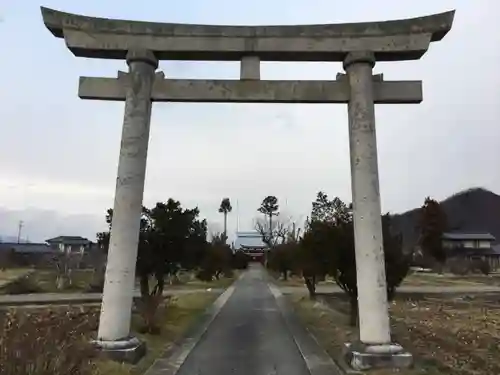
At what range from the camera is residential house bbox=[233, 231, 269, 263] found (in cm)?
11244

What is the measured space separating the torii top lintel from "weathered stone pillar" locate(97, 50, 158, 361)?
16.6 inches

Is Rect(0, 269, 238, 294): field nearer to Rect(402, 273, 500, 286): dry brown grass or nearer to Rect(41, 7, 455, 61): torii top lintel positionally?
Rect(402, 273, 500, 286): dry brown grass

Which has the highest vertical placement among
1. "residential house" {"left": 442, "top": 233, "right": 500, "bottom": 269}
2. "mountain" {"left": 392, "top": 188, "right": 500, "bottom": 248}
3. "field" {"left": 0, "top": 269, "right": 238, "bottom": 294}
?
"mountain" {"left": 392, "top": 188, "right": 500, "bottom": 248}

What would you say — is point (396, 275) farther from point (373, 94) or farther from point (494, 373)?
point (373, 94)

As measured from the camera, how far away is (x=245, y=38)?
9797mm

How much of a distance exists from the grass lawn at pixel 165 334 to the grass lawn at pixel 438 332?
12.4 feet

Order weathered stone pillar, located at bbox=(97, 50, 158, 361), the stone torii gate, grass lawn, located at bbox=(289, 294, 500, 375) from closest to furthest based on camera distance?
1. weathered stone pillar, located at bbox=(97, 50, 158, 361)
2. the stone torii gate
3. grass lawn, located at bbox=(289, 294, 500, 375)

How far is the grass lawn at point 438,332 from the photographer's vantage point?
9.80 metres

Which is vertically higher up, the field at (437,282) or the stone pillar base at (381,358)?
the field at (437,282)

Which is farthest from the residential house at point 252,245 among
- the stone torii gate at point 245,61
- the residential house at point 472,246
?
the stone torii gate at point 245,61

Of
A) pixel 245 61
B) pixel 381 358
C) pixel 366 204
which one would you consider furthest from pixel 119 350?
pixel 245 61

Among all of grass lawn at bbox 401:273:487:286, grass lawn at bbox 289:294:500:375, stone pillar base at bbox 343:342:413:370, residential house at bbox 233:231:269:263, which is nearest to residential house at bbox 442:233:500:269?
grass lawn at bbox 401:273:487:286

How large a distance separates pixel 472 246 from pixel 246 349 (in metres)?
72.5

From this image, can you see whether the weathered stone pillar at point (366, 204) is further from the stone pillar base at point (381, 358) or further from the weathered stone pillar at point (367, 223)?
the stone pillar base at point (381, 358)
